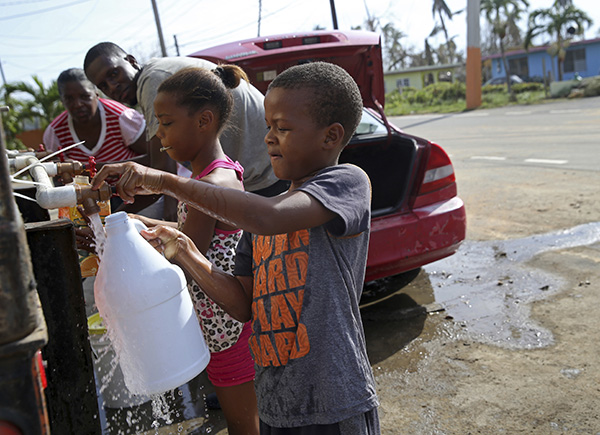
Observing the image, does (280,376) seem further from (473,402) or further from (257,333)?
(473,402)

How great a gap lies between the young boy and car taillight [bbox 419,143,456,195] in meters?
2.40

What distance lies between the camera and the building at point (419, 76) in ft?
164

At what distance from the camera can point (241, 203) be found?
1396mm

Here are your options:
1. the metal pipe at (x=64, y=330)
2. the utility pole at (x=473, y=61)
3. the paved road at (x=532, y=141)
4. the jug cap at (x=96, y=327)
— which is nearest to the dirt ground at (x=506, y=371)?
the jug cap at (x=96, y=327)

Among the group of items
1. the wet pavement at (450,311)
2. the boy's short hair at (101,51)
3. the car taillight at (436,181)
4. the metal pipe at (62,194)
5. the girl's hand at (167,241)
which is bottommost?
the wet pavement at (450,311)

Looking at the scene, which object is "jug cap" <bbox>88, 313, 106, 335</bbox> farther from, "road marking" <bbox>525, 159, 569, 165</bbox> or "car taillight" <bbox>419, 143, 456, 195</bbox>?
"road marking" <bbox>525, 159, 569, 165</bbox>

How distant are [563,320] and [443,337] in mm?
744

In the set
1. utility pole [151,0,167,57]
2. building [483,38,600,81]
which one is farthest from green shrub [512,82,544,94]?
utility pole [151,0,167,57]

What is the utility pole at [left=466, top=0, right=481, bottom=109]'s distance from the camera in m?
25.9

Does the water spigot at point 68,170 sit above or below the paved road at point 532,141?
above

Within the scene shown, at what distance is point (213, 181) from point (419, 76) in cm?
5186

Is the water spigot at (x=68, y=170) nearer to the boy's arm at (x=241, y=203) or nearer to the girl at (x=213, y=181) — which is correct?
the girl at (x=213, y=181)

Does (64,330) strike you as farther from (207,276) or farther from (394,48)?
(394,48)

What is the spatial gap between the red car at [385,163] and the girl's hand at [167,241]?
2.05 meters
